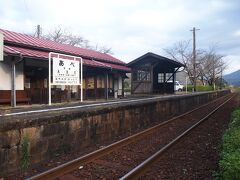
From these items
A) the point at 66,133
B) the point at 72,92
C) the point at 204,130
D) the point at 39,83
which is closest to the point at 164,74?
the point at 72,92

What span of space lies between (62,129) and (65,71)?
5.89 meters

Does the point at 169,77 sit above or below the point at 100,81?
above

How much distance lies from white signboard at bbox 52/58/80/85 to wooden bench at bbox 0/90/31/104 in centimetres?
424

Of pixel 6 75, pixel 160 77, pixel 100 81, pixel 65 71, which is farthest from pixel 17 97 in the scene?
pixel 160 77

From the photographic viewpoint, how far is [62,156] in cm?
779

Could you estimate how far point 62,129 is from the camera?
7996 millimetres

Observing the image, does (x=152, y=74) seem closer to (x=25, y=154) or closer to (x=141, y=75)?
(x=141, y=75)

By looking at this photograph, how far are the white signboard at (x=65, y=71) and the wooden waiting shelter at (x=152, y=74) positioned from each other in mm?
12700

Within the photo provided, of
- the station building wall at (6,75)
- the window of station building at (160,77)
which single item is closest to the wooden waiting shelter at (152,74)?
the window of station building at (160,77)

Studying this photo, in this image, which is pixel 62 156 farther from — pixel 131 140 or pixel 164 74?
pixel 164 74

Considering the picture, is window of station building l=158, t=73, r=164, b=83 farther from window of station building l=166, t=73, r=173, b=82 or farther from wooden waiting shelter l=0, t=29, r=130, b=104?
wooden waiting shelter l=0, t=29, r=130, b=104

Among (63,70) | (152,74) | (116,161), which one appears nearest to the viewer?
(116,161)

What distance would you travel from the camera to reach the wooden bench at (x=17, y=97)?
16312 millimetres

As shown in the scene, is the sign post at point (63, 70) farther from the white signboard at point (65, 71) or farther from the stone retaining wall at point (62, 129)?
the stone retaining wall at point (62, 129)
